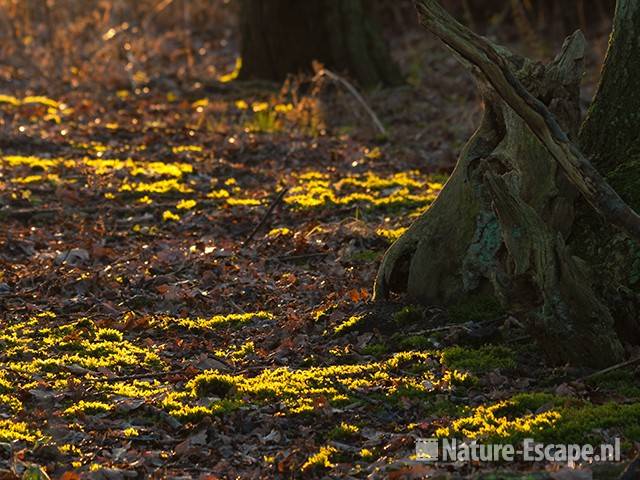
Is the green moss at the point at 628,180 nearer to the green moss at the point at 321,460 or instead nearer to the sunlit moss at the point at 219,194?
the green moss at the point at 321,460

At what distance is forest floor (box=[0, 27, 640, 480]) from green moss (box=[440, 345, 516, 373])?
0.02m

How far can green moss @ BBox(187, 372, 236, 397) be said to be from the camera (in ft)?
21.4

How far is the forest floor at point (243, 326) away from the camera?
18.7 ft

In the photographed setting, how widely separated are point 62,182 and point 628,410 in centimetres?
874

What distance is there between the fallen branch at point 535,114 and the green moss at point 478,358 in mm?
1230

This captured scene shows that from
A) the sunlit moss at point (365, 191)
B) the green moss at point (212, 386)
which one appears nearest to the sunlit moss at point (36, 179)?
the sunlit moss at point (365, 191)

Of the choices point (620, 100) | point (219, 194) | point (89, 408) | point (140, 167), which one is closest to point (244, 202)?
point (219, 194)

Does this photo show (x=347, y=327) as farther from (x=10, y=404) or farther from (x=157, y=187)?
(x=157, y=187)

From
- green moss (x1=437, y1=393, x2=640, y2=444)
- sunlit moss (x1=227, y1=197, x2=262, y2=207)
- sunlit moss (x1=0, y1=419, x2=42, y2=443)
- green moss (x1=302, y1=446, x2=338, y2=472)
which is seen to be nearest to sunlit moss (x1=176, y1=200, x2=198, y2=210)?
sunlit moss (x1=227, y1=197, x2=262, y2=207)

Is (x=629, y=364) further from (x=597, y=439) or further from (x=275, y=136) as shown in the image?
(x=275, y=136)

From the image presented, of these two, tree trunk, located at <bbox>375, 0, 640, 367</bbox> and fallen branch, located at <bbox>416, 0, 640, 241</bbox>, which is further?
tree trunk, located at <bbox>375, 0, 640, 367</bbox>

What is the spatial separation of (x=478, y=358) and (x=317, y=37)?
11717mm

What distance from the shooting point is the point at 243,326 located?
8188mm

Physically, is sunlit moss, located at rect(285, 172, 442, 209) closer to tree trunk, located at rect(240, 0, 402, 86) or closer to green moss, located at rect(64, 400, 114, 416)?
tree trunk, located at rect(240, 0, 402, 86)
